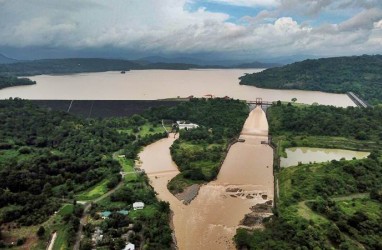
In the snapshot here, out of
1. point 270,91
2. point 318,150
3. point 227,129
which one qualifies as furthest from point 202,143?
point 270,91

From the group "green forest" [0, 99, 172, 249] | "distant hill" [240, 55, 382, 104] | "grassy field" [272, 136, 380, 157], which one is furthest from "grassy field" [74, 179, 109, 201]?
"distant hill" [240, 55, 382, 104]

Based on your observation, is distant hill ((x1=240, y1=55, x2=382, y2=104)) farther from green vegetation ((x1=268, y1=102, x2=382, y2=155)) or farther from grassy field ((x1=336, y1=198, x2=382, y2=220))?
grassy field ((x1=336, y1=198, x2=382, y2=220))

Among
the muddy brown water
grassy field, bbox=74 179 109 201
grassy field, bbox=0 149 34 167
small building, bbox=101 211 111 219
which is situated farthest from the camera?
grassy field, bbox=0 149 34 167

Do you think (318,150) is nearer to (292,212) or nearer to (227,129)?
(227,129)

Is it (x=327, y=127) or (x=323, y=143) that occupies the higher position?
(x=327, y=127)

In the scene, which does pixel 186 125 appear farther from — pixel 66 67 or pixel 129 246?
pixel 66 67

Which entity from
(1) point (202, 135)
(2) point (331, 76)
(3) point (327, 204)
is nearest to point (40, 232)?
(3) point (327, 204)
